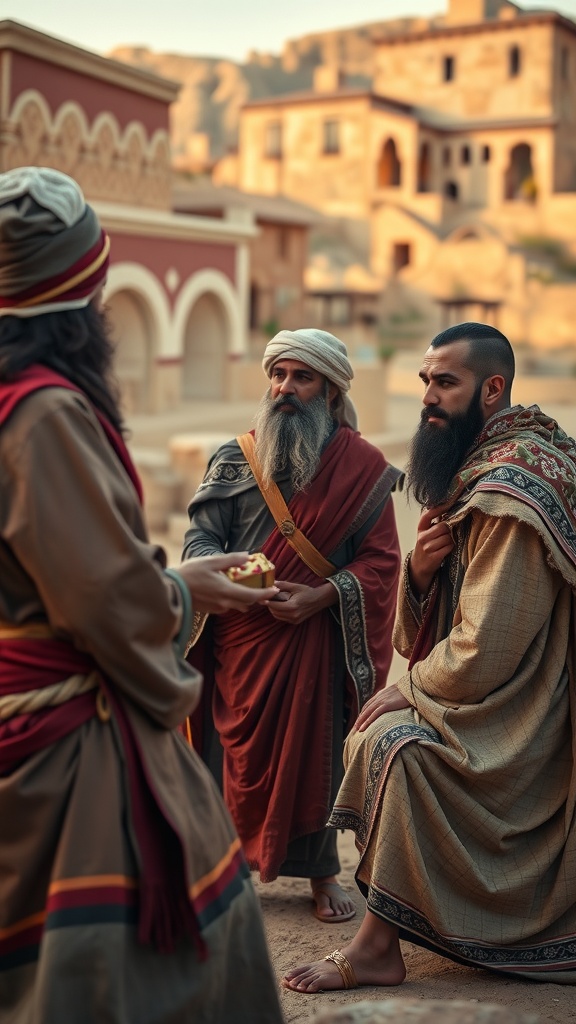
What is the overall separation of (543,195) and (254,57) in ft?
106

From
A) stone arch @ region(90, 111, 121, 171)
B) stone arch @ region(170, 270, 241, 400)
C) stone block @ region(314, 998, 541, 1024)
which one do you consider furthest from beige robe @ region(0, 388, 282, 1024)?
stone arch @ region(170, 270, 241, 400)

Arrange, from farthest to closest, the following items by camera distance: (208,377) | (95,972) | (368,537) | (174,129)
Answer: (174,129)
(208,377)
(368,537)
(95,972)

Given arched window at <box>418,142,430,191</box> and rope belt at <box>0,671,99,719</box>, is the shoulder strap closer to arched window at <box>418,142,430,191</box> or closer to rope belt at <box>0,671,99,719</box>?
rope belt at <box>0,671,99,719</box>

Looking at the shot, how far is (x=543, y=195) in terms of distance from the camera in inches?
1665

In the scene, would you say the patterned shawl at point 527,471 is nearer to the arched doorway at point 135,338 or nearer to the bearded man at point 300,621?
the bearded man at point 300,621

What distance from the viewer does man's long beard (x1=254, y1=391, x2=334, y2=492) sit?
412cm

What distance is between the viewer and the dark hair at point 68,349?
7.02ft

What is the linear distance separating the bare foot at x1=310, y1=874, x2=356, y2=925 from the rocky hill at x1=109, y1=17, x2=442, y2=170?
6394 cm

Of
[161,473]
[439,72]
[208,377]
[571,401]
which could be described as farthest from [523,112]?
[161,473]

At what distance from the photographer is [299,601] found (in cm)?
394

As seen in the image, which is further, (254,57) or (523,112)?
(254,57)

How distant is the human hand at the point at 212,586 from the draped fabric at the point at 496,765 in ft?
3.66

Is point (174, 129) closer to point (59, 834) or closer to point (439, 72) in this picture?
point (439, 72)

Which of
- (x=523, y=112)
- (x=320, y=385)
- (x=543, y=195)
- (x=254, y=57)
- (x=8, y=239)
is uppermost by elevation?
(x=254, y=57)
